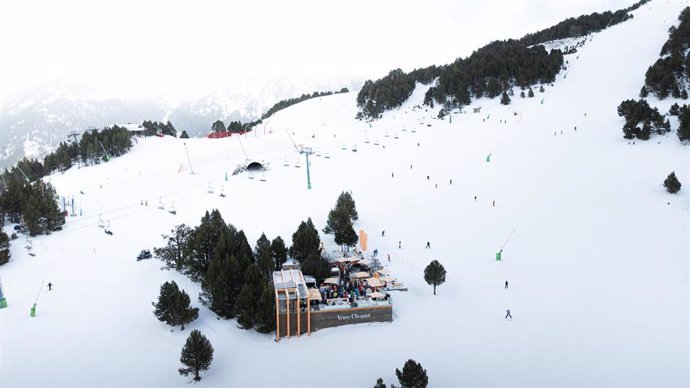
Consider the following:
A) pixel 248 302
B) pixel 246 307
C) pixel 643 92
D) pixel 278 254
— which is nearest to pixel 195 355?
pixel 246 307

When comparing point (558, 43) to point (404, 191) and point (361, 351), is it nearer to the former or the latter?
point (404, 191)

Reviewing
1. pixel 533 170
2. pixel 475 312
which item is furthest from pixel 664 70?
pixel 475 312

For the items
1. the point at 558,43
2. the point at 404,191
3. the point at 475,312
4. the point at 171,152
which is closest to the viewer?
the point at 475,312

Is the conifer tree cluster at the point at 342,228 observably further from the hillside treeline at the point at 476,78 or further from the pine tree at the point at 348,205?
the hillside treeline at the point at 476,78

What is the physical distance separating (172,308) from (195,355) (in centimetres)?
523

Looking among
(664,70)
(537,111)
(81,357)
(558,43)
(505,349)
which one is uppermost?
(558,43)

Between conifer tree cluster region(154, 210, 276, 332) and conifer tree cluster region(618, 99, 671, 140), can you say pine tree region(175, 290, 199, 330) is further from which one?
conifer tree cluster region(618, 99, 671, 140)

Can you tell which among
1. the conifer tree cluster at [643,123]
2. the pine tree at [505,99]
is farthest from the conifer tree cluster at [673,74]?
the pine tree at [505,99]

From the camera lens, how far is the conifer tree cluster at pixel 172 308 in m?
27.9

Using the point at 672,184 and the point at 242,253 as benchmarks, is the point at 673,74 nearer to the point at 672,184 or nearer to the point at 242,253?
the point at 672,184

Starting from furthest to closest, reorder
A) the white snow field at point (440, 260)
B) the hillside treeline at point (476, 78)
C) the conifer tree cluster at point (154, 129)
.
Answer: the conifer tree cluster at point (154, 129)
the hillside treeline at point (476, 78)
the white snow field at point (440, 260)

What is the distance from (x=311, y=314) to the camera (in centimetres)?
2866

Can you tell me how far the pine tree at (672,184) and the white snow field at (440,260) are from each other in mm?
615

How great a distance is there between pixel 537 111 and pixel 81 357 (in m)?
77.3
